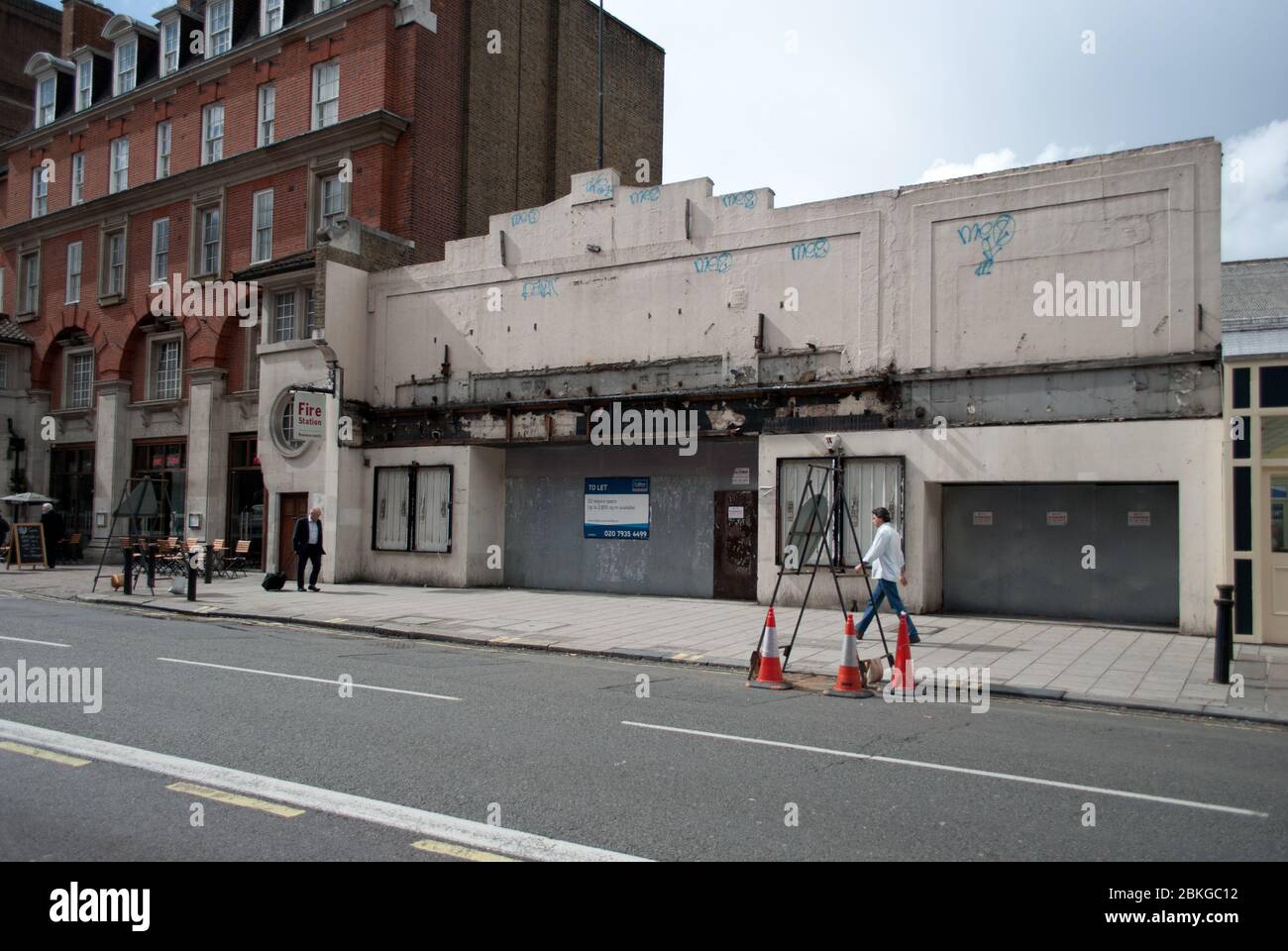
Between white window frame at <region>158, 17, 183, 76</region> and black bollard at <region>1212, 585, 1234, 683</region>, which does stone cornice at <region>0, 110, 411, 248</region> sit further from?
black bollard at <region>1212, 585, 1234, 683</region>

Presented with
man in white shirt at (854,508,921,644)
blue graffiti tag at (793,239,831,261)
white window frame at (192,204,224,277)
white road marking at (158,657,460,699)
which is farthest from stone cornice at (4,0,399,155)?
man in white shirt at (854,508,921,644)

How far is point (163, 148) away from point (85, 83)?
19.4ft

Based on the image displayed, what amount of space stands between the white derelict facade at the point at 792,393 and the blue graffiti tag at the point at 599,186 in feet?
0.24

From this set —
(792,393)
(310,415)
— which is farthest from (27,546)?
(792,393)

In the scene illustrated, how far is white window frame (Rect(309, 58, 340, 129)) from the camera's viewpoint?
86.1 feet

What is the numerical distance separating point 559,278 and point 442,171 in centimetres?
788

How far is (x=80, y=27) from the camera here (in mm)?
34562

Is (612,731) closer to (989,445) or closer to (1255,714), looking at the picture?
(1255,714)

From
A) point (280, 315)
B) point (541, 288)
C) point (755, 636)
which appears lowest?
point (755, 636)

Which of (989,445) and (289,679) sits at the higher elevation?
(989,445)

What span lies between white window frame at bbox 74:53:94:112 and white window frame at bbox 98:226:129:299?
5.09 metres

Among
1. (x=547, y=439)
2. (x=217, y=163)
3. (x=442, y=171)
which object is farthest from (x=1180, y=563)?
(x=217, y=163)

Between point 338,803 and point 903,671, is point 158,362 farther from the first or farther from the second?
point 338,803

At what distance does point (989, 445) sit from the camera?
15641mm
